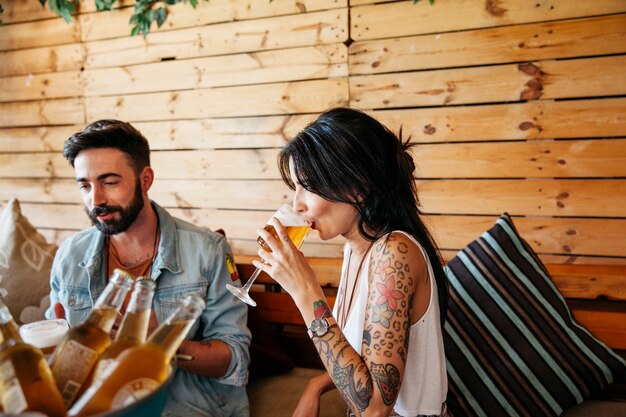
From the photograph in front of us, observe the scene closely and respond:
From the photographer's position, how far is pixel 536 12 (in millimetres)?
2055

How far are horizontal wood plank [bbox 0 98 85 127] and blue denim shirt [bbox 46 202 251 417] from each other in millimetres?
1410

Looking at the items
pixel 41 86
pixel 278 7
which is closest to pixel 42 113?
pixel 41 86

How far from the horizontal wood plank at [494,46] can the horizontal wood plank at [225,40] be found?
0.58 feet

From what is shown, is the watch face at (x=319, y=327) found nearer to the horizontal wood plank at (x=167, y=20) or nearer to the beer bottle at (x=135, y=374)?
the beer bottle at (x=135, y=374)

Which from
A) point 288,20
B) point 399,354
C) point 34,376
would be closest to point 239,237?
point 288,20

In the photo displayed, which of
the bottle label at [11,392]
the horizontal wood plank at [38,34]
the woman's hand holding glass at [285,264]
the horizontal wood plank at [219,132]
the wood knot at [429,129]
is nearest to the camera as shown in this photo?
the bottle label at [11,392]

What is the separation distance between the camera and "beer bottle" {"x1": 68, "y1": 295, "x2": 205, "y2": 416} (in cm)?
59

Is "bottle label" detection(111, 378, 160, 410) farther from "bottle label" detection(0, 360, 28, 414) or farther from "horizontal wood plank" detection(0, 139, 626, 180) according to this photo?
"horizontal wood plank" detection(0, 139, 626, 180)

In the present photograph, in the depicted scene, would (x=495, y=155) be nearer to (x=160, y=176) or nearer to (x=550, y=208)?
(x=550, y=208)

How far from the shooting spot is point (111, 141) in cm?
175

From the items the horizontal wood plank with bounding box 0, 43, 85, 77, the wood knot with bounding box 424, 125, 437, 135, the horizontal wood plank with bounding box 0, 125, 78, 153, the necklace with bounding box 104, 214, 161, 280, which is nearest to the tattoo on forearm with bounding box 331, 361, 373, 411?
the necklace with bounding box 104, 214, 161, 280

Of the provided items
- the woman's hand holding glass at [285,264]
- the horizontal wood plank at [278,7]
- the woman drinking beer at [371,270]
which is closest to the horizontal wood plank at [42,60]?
the horizontal wood plank at [278,7]

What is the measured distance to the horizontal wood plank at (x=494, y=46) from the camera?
6.51 ft

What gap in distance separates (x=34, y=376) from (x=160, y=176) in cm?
227
